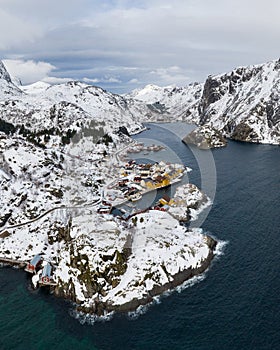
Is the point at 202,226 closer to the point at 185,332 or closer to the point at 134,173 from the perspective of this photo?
the point at 185,332

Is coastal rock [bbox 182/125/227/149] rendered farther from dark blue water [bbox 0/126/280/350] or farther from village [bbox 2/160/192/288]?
dark blue water [bbox 0/126/280/350]

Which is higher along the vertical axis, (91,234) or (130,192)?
(91,234)

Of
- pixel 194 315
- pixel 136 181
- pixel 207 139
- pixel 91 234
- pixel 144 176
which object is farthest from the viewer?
pixel 207 139

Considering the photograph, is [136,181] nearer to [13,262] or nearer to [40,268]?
[13,262]

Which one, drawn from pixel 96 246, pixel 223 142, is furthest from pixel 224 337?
pixel 223 142

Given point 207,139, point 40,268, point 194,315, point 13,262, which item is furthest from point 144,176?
point 207,139

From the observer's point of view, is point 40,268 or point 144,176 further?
point 144,176

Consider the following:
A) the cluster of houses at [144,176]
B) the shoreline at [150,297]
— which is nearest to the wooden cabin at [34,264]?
the shoreline at [150,297]

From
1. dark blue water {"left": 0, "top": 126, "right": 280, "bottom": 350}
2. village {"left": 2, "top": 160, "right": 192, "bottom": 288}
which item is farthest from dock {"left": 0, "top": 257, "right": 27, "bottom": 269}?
dark blue water {"left": 0, "top": 126, "right": 280, "bottom": 350}
